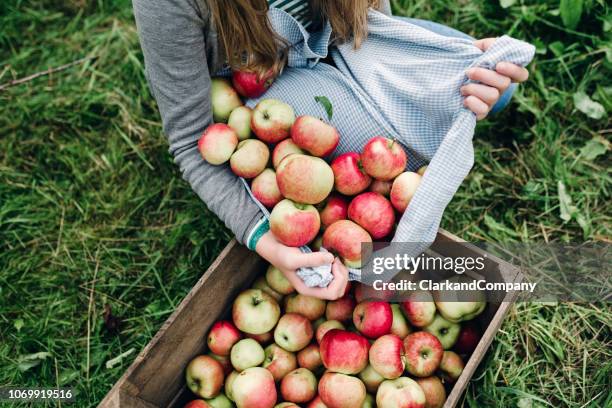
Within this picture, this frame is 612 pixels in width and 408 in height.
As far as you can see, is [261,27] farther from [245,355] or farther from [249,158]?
[245,355]

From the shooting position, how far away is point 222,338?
1.82m

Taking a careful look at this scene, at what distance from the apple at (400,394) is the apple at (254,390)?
342mm

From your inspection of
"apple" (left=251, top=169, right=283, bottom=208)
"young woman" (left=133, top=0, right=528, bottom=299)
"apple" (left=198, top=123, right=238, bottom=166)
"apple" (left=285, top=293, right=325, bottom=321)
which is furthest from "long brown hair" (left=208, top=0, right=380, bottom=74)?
"apple" (left=285, top=293, right=325, bottom=321)

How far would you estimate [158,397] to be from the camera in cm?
176

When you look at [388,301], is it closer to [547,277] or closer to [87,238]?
[547,277]

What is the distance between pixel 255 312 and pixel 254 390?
0.85 feet

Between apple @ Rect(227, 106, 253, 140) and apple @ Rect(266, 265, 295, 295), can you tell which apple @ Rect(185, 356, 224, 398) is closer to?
apple @ Rect(266, 265, 295, 295)

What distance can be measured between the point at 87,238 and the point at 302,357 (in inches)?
48.1

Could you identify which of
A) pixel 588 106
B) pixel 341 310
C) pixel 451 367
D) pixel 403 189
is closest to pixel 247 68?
pixel 403 189

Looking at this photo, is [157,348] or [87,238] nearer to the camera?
[157,348]

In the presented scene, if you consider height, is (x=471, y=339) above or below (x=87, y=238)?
above

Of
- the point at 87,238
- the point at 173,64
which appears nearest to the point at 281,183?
the point at 173,64

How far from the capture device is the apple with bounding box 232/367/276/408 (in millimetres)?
1672

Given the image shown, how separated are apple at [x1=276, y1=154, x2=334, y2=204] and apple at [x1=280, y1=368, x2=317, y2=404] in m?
0.58
